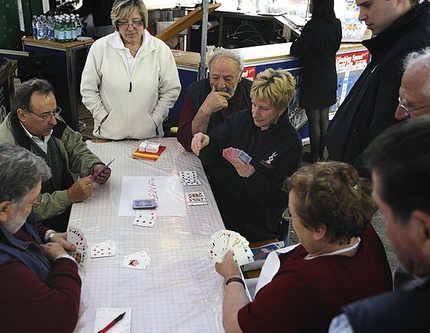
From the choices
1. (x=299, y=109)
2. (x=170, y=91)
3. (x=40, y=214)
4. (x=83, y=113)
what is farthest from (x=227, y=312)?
(x=83, y=113)

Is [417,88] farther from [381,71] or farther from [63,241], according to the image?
[63,241]

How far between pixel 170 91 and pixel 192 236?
151 centimetres

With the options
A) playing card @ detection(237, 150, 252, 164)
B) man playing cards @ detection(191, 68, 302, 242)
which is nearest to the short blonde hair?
man playing cards @ detection(191, 68, 302, 242)

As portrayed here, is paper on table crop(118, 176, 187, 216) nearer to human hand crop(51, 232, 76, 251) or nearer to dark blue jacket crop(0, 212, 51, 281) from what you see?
human hand crop(51, 232, 76, 251)

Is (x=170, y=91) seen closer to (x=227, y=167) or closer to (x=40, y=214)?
(x=227, y=167)

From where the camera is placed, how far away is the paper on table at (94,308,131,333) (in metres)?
1.60

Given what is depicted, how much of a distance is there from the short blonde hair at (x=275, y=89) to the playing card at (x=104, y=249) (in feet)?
3.71

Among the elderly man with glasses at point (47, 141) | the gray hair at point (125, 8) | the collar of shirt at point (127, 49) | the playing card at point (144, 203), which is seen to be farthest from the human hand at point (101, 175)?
the gray hair at point (125, 8)

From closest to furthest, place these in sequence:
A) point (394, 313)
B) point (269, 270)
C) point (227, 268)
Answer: point (394, 313) → point (269, 270) → point (227, 268)

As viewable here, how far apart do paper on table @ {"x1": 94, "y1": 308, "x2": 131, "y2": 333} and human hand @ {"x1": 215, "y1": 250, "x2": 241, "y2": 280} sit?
1.35 feet

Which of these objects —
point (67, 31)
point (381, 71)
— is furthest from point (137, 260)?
point (67, 31)

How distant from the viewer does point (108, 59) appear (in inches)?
124

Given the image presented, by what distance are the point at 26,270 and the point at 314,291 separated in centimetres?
95

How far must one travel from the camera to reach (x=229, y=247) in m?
1.99
